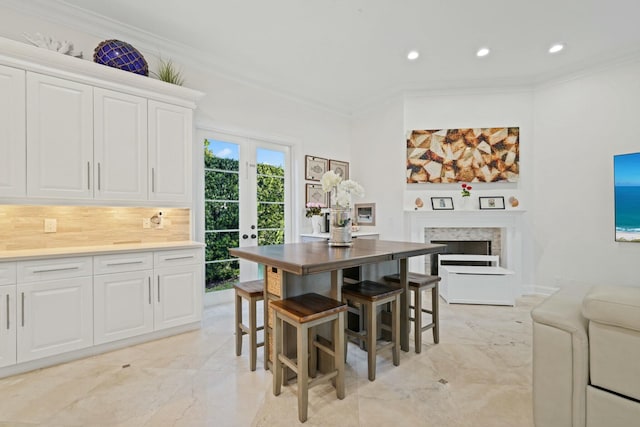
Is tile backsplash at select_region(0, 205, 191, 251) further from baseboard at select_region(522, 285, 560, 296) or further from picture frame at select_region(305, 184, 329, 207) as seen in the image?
baseboard at select_region(522, 285, 560, 296)

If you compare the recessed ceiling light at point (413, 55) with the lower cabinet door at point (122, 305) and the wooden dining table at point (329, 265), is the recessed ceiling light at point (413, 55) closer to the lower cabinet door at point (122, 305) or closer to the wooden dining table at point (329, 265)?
the wooden dining table at point (329, 265)

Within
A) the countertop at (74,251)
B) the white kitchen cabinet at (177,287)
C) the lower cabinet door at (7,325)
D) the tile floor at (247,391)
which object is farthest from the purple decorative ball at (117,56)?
the tile floor at (247,391)

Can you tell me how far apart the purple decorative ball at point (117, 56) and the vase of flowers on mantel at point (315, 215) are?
8.62ft

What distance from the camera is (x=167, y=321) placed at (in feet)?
9.30

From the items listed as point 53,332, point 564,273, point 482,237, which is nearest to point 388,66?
point 482,237

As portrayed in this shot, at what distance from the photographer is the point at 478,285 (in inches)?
150

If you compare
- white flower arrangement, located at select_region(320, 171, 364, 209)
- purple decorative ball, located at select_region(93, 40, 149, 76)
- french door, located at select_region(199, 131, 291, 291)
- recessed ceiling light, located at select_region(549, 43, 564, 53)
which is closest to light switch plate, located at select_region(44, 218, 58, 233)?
french door, located at select_region(199, 131, 291, 291)

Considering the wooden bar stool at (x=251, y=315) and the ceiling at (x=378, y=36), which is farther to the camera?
the ceiling at (x=378, y=36)

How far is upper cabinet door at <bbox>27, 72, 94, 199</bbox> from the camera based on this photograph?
7.69ft

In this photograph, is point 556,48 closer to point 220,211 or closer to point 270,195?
point 270,195

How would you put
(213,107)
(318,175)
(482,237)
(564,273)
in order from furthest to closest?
1. (318,175)
2. (482,237)
3. (564,273)
4. (213,107)

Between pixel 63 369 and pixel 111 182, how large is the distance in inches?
61.5

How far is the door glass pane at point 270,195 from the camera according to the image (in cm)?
418

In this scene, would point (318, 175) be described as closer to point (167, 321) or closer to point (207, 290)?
point (207, 290)
